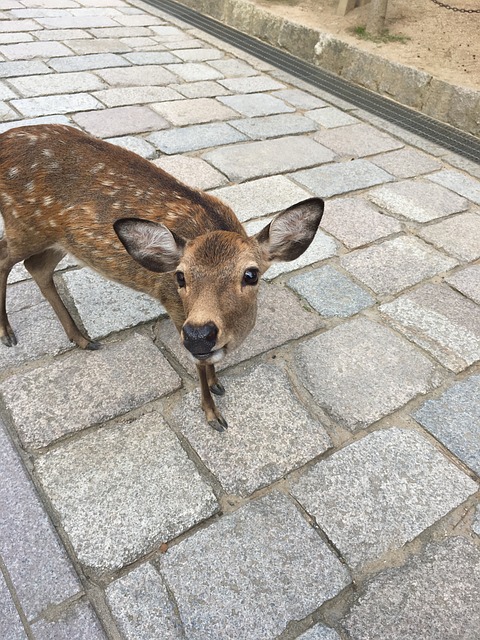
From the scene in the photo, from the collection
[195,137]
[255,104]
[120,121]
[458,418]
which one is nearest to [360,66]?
[255,104]

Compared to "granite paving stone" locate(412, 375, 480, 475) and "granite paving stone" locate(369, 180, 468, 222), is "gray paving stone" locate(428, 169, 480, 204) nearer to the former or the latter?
"granite paving stone" locate(369, 180, 468, 222)

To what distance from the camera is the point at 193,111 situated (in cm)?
561

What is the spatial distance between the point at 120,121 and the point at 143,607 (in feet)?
15.4

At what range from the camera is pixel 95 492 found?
229 cm

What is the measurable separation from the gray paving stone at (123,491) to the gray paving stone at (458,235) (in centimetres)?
281

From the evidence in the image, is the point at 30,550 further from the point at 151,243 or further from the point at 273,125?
the point at 273,125

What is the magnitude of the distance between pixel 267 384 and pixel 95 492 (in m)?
1.11

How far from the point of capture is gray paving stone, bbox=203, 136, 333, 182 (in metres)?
4.74

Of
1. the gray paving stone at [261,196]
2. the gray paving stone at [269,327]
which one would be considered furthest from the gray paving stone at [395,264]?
the gray paving stone at [261,196]

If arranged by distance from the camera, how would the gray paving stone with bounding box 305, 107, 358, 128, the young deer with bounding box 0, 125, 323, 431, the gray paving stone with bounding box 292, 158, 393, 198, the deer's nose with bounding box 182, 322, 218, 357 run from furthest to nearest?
the gray paving stone with bounding box 305, 107, 358, 128, the gray paving stone with bounding box 292, 158, 393, 198, the young deer with bounding box 0, 125, 323, 431, the deer's nose with bounding box 182, 322, 218, 357

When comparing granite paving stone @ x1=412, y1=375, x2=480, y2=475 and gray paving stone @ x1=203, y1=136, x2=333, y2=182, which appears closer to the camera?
granite paving stone @ x1=412, y1=375, x2=480, y2=475

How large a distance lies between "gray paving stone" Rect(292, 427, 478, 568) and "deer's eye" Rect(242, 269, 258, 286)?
100cm

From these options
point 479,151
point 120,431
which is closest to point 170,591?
point 120,431

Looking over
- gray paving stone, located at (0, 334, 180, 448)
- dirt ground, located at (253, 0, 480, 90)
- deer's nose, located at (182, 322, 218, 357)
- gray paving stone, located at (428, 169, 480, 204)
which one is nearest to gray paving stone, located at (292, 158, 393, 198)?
gray paving stone, located at (428, 169, 480, 204)
